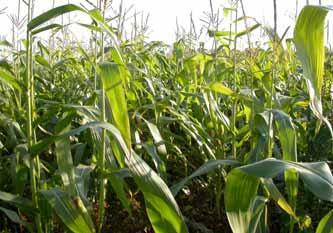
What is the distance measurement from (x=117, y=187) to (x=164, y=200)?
0.35m

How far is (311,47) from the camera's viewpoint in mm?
978

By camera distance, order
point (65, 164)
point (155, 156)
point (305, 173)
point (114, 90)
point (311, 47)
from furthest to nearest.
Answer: point (155, 156)
point (65, 164)
point (114, 90)
point (305, 173)
point (311, 47)

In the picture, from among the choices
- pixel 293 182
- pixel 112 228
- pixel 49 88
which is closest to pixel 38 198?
pixel 112 228

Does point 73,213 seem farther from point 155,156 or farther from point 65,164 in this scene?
point 155,156

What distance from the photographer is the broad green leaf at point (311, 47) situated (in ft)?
3.16

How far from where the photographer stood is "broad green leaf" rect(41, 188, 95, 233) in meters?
1.33

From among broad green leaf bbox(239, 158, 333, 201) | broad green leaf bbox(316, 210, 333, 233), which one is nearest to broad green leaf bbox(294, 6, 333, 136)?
broad green leaf bbox(239, 158, 333, 201)

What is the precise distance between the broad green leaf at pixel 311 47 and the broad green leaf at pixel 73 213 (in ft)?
2.31

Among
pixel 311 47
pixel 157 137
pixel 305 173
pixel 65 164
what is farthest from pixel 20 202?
pixel 311 47

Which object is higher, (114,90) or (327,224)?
(114,90)

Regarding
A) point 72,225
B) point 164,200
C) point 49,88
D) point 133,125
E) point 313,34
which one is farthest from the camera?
point 49,88

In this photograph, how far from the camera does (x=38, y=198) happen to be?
1512mm

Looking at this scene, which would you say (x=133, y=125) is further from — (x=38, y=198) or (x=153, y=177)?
(x=153, y=177)

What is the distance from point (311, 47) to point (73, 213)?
2.56ft
